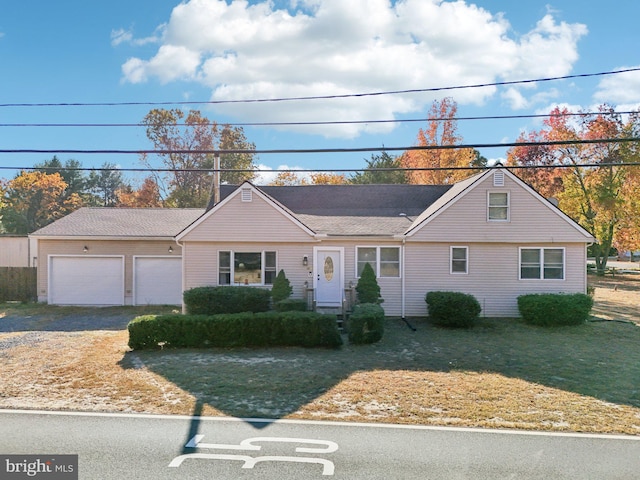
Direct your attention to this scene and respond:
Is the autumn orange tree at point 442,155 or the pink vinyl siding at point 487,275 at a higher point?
the autumn orange tree at point 442,155

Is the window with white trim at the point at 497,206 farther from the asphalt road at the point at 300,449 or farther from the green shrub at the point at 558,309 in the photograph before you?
the asphalt road at the point at 300,449

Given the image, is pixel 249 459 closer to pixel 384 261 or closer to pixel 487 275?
pixel 384 261

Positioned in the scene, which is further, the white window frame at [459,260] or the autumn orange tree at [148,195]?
the autumn orange tree at [148,195]

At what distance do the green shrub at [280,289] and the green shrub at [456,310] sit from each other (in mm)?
5131

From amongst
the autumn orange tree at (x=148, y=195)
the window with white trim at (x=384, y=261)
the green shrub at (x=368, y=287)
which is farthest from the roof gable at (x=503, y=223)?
the autumn orange tree at (x=148, y=195)

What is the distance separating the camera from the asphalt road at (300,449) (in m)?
5.16

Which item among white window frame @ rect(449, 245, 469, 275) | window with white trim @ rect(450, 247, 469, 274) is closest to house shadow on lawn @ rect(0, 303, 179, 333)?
white window frame @ rect(449, 245, 469, 275)

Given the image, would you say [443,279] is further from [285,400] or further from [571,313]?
[285,400]

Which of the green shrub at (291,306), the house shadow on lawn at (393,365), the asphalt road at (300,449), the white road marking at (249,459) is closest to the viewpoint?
the asphalt road at (300,449)

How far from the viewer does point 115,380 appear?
29.2 ft

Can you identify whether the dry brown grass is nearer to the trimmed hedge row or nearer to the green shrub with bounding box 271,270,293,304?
the trimmed hedge row

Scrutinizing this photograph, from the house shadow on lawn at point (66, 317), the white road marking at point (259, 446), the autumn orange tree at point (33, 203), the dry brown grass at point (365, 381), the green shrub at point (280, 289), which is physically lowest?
the house shadow on lawn at point (66, 317)

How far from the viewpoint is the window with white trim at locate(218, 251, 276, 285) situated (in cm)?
1656

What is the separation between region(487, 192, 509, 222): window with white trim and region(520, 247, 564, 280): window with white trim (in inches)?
58.7
